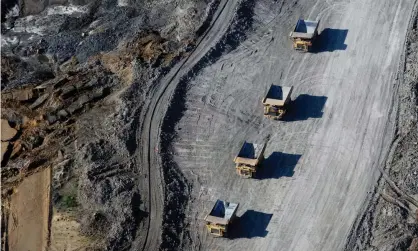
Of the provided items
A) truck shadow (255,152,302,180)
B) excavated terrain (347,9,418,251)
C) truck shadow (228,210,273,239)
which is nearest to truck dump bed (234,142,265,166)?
truck shadow (255,152,302,180)

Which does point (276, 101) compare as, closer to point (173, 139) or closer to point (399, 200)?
point (173, 139)

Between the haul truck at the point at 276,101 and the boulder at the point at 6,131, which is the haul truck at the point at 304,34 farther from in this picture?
the boulder at the point at 6,131

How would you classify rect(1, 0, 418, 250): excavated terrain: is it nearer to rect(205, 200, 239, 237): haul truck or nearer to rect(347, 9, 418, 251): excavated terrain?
rect(347, 9, 418, 251): excavated terrain

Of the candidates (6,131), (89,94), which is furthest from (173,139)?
(6,131)

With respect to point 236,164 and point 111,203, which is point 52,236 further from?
point 236,164

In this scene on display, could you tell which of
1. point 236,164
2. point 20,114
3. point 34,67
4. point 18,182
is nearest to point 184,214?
point 236,164
